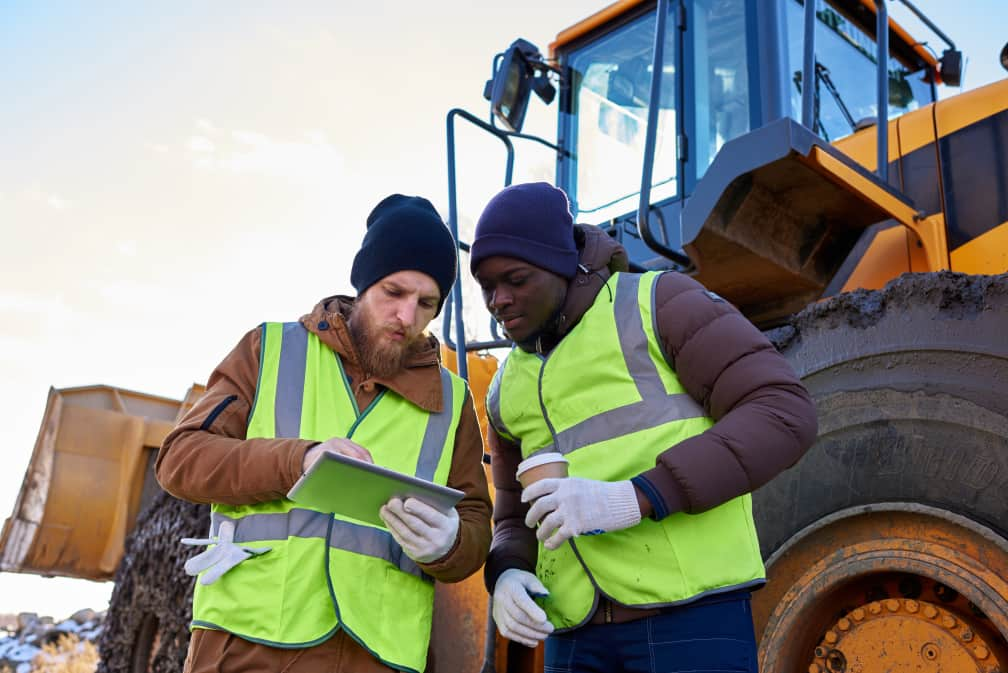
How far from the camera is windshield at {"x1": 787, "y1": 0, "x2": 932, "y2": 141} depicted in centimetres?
376

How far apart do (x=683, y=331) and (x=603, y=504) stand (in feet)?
1.29

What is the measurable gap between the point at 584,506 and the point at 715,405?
332 millimetres

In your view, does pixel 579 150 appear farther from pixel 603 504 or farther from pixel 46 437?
Result: pixel 46 437

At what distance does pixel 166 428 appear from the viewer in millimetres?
6277

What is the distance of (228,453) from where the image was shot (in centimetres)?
186

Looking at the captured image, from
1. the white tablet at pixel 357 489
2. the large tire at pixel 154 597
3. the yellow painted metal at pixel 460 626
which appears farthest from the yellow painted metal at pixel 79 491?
A: the white tablet at pixel 357 489

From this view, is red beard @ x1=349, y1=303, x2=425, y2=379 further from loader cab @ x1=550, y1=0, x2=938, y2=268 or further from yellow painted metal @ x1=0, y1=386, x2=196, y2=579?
yellow painted metal @ x1=0, y1=386, x2=196, y2=579

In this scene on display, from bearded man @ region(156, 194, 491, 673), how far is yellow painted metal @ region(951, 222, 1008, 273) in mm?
1750

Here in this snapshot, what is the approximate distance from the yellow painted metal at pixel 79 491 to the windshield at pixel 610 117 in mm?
3471

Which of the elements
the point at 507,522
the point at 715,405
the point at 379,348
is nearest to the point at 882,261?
the point at 715,405

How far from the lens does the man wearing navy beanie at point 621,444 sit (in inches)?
67.8

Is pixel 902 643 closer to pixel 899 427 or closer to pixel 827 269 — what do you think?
pixel 899 427

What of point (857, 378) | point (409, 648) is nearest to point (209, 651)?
point (409, 648)

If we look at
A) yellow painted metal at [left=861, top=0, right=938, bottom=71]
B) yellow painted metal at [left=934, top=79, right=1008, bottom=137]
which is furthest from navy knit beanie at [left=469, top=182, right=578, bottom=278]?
yellow painted metal at [left=861, top=0, right=938, bottom=71]
